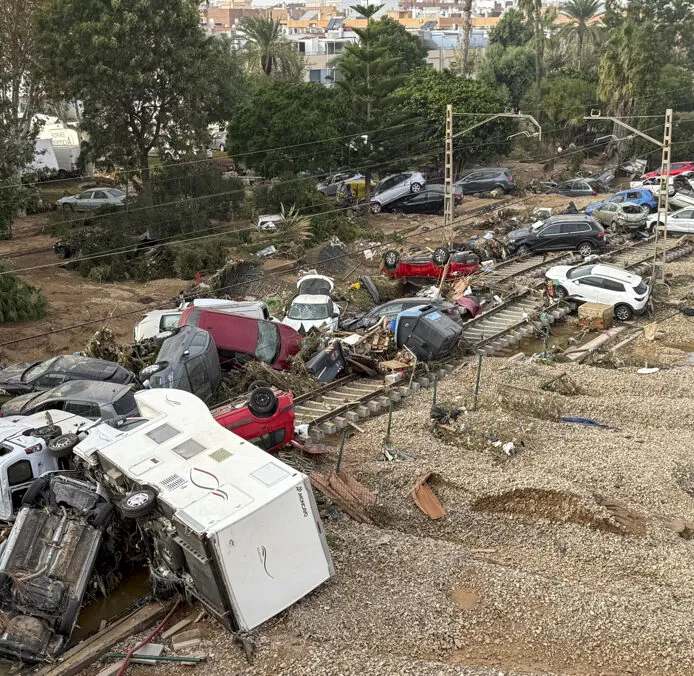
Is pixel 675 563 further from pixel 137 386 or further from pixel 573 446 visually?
pixel 137 386

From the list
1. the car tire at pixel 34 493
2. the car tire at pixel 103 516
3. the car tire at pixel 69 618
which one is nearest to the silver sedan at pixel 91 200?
the car tire at pixel 34 493

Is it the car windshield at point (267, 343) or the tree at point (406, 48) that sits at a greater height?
the tree at point (406, 48)

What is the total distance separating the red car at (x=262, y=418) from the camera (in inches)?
524

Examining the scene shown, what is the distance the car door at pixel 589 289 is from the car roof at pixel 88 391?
15.0 metres

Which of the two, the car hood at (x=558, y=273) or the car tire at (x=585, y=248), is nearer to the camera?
the car hood at (x=558, y=273)

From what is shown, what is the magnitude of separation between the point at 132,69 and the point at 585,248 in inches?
768

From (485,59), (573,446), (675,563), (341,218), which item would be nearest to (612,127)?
(485,59)

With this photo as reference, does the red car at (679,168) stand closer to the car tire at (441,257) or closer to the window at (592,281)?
the window at (592,281)

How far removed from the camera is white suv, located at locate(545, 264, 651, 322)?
2362 centimetres

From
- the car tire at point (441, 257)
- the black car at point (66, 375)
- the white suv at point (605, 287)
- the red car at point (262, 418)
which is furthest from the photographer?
the car tire at point (441, 257)

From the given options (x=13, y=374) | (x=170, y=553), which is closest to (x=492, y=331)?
(x=13, y=374)

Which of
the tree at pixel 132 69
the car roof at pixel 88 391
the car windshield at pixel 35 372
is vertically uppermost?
the tree at pixel 132 69

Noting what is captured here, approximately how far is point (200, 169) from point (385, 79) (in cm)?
1110

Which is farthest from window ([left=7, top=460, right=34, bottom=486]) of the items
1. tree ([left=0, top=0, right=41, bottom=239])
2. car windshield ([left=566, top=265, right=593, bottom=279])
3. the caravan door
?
tree ([left=0, top=0, right=41, bottom=239])
